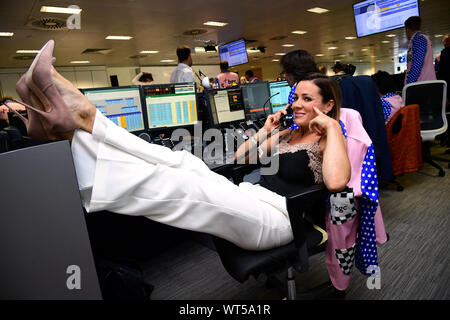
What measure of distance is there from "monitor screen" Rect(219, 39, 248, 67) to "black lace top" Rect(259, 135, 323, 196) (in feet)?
25.8

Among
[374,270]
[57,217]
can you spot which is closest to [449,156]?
[374,270]

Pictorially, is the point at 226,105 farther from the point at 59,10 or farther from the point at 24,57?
the point at 24,57

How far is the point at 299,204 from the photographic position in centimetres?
105

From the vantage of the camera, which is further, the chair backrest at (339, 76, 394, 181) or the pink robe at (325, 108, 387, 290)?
the chair backrest at (339, 76, 394, 181)

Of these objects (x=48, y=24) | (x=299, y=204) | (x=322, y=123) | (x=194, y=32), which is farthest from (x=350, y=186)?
(x=194, y=32)

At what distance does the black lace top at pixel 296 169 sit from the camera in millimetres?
1390

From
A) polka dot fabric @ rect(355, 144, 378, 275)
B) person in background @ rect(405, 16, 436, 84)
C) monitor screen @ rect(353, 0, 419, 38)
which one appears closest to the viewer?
polka dot fabric @ rect(355, 144, 378, 275)

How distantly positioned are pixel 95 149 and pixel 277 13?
7.43 m

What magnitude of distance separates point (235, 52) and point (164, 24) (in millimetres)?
2757

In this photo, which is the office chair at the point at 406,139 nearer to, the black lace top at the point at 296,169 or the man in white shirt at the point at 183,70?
the black lace top at the point at 296,169

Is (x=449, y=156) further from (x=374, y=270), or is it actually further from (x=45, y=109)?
(x=45, y=109)

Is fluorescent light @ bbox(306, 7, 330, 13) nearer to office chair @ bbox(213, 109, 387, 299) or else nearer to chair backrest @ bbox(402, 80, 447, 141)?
chair backrest @ bbox(402, 80, 447, 141)

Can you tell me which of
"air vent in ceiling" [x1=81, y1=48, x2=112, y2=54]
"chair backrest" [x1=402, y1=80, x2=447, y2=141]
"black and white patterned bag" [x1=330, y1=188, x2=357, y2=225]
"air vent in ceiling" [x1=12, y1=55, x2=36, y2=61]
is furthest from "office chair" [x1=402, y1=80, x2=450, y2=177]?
"air vent in ceiling" [x1=12, y1=55, x2=36, y2=61]

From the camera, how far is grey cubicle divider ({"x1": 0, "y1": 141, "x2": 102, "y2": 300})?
0.76m
